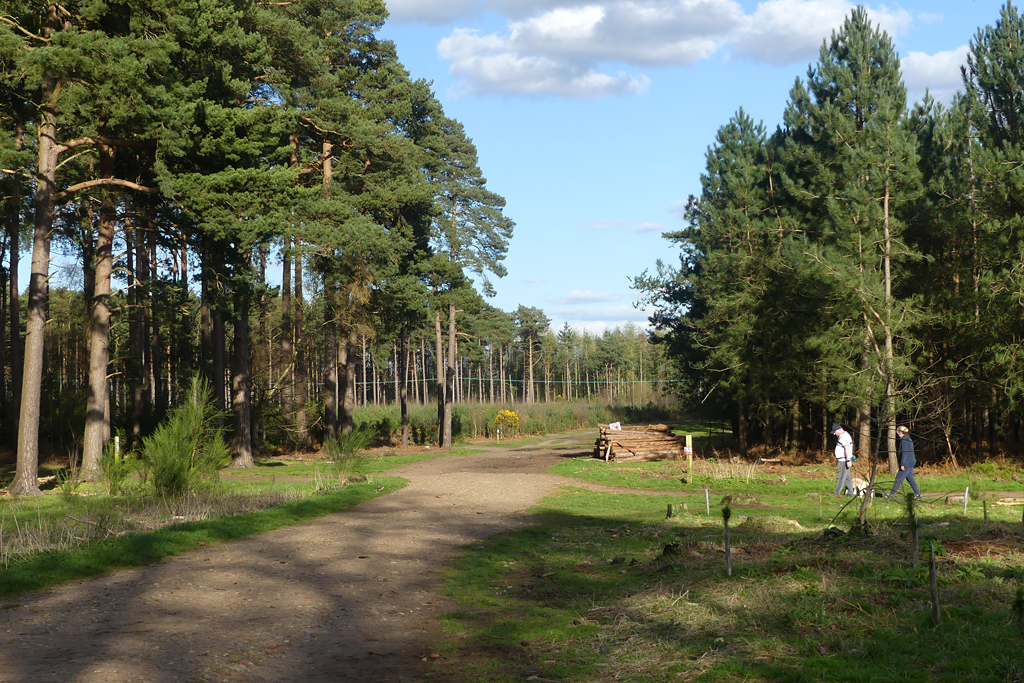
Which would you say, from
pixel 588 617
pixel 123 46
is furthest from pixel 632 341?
pixel 588 617

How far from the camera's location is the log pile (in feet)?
100

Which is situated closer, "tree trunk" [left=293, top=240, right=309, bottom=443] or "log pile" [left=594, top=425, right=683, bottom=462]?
"log pile" [left=594, top=425, right=683, bottom=462]

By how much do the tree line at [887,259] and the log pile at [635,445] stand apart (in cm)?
329

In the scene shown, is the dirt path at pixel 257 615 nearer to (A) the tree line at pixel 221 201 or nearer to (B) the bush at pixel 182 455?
(B) the bush at pixel 182 455

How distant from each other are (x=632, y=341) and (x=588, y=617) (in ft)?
378

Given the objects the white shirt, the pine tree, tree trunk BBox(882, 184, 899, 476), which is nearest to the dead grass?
the white shirt

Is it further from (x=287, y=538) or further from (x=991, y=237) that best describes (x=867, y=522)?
(x=991, y=237)

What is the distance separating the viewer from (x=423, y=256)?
1453 inches

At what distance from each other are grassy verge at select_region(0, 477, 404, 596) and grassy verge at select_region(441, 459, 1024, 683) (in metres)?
3.80

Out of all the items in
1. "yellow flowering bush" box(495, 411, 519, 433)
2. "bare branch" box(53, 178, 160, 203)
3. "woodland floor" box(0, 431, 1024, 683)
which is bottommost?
"yellow flowering bush" box(495, 411, 519, 433)

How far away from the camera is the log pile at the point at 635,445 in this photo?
100ft

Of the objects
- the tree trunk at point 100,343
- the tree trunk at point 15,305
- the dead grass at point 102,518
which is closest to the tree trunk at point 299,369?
the tree trunk at point 15,305

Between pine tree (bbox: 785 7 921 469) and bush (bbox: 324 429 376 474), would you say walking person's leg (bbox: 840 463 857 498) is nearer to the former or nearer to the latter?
pine tree (bbox: 785 7 921 469)

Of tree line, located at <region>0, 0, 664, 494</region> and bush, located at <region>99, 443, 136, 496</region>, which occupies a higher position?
tree line, located at <region>0, 0, 664, 494</region>
